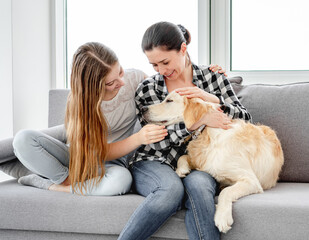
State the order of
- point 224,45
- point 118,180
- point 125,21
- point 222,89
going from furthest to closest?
point 125,21, point 224,45, point 222,89, point 118,180

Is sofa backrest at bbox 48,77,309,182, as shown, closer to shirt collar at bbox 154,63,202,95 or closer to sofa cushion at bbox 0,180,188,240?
shirt collar at bbox 154,63,202,95

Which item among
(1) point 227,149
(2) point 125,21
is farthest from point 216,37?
(1) point 227,149

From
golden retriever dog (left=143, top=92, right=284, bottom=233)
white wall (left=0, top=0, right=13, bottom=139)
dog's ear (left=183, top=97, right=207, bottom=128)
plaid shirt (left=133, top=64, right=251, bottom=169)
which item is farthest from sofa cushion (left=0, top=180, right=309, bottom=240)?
white wall (left=0, top=0, right=13, bottom=139)

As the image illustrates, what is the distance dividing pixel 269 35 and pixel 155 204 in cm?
183

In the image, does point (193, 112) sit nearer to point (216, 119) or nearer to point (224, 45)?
point (216, 119)

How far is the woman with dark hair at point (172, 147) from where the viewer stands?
1448 mm

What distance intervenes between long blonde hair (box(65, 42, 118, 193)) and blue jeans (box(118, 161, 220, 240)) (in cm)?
32

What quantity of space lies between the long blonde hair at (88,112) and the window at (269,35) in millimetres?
1423

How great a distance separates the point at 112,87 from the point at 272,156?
0.89 m

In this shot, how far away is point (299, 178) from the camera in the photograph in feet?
6.41

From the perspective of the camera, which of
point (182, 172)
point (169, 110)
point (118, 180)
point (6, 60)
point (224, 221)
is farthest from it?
point (6, 60)

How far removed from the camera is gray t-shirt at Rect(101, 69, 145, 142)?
194 cm

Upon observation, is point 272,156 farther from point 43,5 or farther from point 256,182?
point 43,5

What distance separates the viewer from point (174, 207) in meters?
1.49
